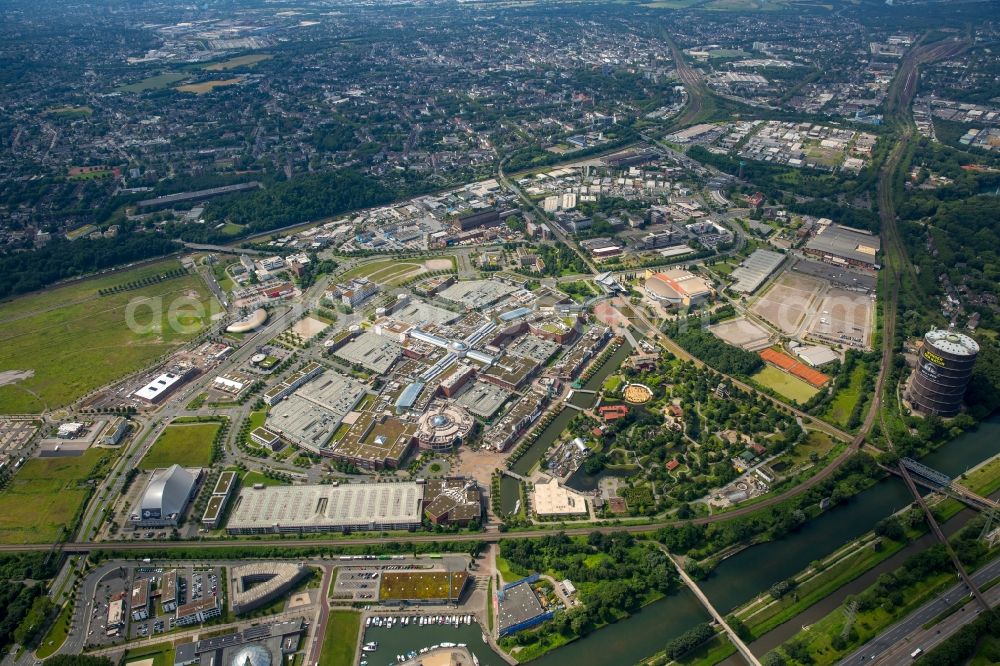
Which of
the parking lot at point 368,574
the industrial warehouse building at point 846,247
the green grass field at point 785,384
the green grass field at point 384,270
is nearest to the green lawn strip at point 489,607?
the parking lot at point 368,574

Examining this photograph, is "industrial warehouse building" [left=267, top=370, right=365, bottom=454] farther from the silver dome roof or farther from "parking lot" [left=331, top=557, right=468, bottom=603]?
"parking lot" [left=331, top=557, right=468, bottom=603]

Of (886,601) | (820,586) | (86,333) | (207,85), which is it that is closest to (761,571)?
(820,586)

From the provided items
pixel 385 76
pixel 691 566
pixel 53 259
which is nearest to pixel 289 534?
pixel 691 566

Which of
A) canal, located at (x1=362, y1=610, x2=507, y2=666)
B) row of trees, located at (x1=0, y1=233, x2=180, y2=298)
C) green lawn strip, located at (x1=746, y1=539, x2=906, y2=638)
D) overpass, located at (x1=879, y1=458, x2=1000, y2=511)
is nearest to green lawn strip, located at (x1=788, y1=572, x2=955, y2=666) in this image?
green lawn strip, located at (x1=746, y1=539, x2=906, y2=638)

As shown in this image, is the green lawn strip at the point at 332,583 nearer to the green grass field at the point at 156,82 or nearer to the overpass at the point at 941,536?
the overpass at the point at 941,536

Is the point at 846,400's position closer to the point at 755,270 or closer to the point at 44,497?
the point at 755,270

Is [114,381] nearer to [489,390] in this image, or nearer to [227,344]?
[227,344]
